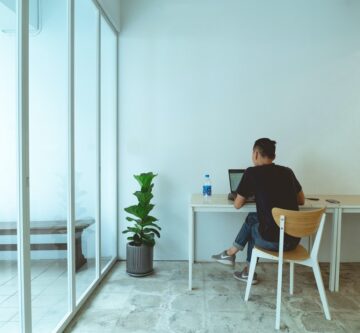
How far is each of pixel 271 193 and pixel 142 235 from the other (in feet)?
4.65

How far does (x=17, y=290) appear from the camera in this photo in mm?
1735

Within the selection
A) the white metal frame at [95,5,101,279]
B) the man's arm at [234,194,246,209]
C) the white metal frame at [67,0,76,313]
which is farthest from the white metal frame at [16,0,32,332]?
the man's arm at [234,194,246,209]

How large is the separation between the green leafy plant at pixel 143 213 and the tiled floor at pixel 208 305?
0.37 meters

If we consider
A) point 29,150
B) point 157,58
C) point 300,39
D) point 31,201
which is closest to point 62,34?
point 29,150

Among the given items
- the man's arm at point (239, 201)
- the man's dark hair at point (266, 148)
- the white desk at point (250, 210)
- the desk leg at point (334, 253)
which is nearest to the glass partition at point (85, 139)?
the white desk at point (250, 210)

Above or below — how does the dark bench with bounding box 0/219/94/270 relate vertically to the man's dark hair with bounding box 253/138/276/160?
below

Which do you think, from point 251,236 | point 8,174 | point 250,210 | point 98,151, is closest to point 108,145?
point 98,151

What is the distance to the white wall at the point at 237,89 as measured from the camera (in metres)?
3.54

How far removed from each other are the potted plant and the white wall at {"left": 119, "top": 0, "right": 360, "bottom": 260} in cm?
35

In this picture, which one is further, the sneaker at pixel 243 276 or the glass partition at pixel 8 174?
the sneaker at pixel 243 276

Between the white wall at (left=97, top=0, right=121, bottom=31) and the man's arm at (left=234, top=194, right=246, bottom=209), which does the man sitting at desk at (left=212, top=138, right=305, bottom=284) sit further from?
the white wall at (left=97, top=0, right=121, bottom=31)

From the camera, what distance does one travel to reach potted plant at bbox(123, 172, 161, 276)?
10.6 feet

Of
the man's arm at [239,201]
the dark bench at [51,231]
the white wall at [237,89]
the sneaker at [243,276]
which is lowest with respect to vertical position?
the sneaker at [243,276]

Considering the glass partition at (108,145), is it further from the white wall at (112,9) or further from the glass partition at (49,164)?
the glass partition at (49,164)
